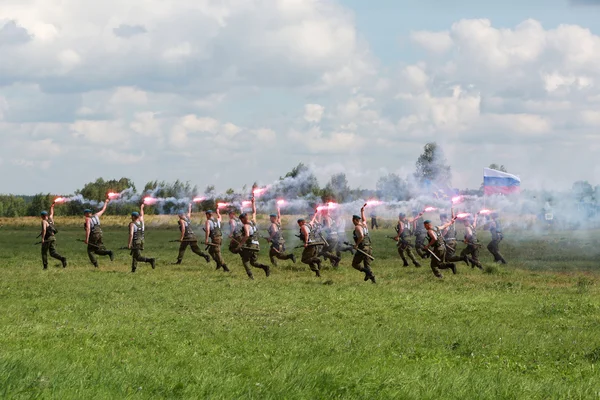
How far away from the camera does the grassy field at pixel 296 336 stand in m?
10.6

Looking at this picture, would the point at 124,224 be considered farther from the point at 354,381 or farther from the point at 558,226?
the point at 354,381

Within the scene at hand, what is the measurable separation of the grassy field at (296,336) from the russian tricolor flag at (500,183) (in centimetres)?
2159

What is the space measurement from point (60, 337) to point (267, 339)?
3343mm

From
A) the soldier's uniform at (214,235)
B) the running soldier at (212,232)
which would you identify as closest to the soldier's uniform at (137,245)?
the soldier's uniform at (214,235)

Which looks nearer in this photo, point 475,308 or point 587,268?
point 475,308

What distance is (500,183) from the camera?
49.4 meters

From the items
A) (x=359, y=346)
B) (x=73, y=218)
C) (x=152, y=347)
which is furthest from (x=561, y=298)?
(x=73, y=218)

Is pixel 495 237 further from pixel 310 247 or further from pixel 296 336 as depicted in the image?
pixel 296 336

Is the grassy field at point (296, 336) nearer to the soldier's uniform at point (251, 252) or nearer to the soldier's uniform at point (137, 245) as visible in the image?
the soldier's uniform at point (251, 252)

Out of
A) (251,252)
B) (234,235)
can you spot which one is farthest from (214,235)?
(251,252)

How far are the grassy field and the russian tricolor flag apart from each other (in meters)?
21.6

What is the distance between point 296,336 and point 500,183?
120 ft

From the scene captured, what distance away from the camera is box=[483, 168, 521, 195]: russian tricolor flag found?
48.5 metres

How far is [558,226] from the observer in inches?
2913
